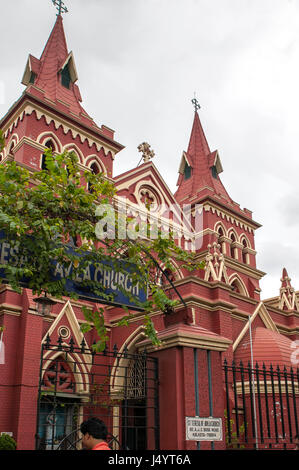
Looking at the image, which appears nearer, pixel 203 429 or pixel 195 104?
pixel 203 429

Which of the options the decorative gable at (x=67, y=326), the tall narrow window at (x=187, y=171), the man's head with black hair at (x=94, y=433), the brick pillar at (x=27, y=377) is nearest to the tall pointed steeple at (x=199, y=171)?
the tall narrow window at (x=187, y=171)

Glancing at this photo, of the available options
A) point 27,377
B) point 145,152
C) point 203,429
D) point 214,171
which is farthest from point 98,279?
point 214,171

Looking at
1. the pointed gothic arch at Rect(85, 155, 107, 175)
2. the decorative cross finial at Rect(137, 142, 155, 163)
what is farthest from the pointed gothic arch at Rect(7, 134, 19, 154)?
the decorative cross finial at Rect(137, 142, 155, 163)

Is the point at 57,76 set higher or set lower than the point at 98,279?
higher

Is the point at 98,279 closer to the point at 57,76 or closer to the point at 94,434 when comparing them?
the point at 94,434

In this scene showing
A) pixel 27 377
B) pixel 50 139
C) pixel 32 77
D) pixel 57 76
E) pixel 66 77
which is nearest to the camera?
pixel 27 377

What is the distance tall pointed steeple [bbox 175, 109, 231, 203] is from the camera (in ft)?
92.2

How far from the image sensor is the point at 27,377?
45.8 ft

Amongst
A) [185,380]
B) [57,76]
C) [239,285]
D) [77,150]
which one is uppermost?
[57,76]

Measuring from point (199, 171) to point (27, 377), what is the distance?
1931 centimetres

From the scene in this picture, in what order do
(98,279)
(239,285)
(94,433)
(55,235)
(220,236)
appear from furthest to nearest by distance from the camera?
(220,236)
(239,285)
(98,279)
(55,235)
(94,433)

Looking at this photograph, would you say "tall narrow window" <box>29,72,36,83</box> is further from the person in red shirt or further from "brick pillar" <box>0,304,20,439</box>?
the person in red shirt

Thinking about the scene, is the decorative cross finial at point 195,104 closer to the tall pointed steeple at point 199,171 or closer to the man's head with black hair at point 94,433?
the tall pointed steeple at point 199,171
